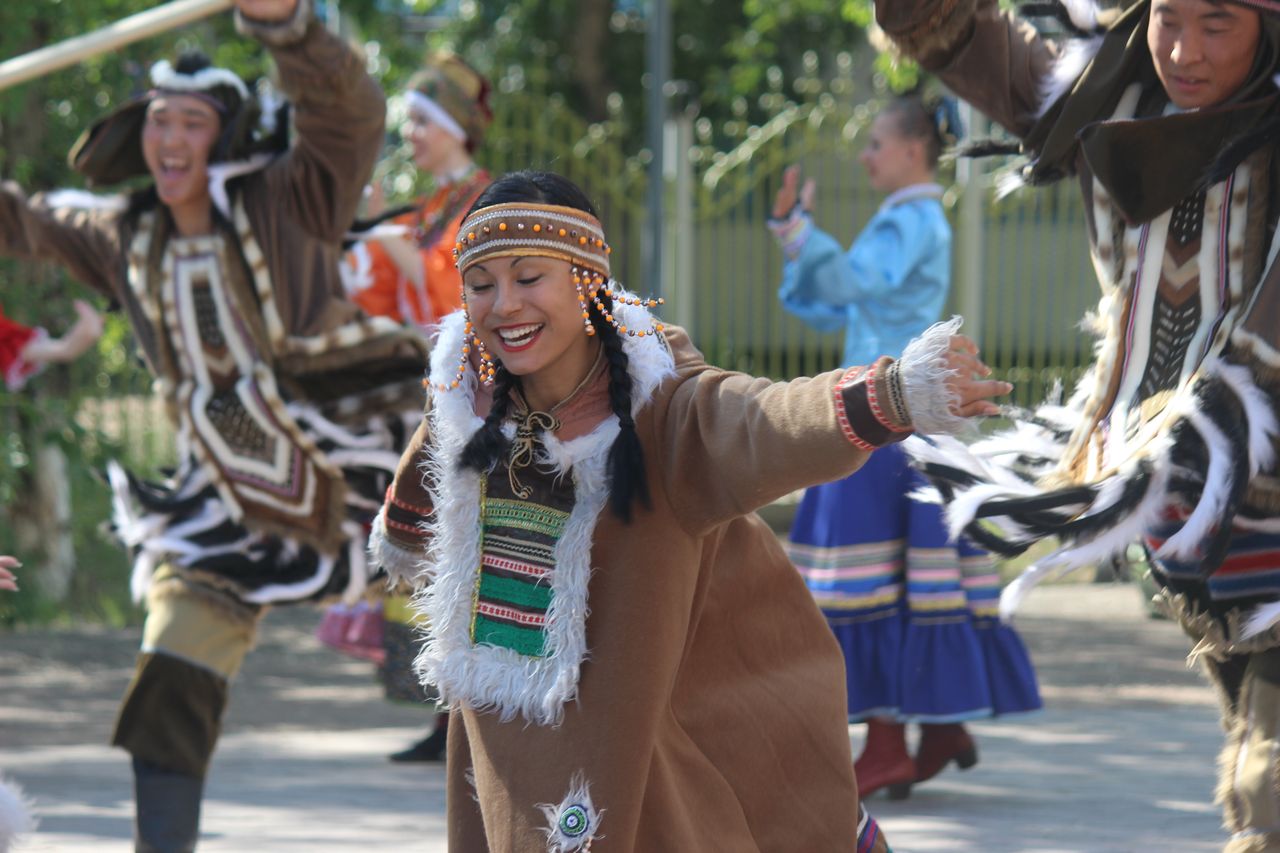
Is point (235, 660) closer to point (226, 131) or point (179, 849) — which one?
point (179, 849)

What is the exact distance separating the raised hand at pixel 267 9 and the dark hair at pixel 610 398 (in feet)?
4.75

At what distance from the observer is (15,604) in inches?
336

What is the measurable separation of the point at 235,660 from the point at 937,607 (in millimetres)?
1869

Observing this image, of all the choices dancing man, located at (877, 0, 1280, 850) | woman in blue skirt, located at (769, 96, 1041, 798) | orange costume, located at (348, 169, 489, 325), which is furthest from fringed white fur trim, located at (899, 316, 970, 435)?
orange costume, located at (348, 169, 489, 325)

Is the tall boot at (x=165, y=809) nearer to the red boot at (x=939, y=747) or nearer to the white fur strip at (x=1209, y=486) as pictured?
the red boot at (x=939, y=747)

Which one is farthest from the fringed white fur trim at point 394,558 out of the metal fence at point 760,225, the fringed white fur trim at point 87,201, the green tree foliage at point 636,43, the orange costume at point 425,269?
the green tree foliage at point 636,43

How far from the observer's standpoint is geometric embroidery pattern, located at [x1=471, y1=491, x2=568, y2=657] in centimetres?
314

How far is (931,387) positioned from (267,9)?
7.85 ft

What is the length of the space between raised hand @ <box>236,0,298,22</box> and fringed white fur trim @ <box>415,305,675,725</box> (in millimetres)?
1389

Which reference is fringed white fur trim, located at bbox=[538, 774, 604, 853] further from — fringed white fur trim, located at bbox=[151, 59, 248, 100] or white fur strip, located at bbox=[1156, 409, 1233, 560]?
fringed white fur trim, located at bbox=[151, 59, 248, 100]

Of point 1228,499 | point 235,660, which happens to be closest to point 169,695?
point 235,660

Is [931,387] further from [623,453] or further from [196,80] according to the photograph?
[196,80]

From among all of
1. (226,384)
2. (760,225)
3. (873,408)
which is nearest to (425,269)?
(226,384)

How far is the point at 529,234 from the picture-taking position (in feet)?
10.2
